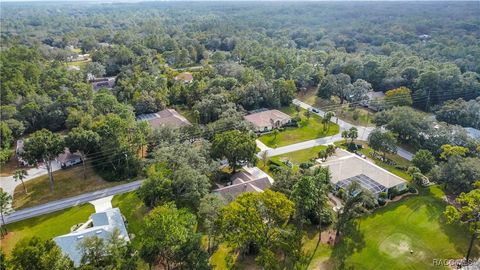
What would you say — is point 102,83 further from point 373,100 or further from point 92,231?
point 373,100

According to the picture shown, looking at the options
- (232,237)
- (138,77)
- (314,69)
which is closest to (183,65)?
(138,77)

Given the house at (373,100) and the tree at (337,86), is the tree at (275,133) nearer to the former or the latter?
the tree at (337,86)

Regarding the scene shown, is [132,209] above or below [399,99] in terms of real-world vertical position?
below

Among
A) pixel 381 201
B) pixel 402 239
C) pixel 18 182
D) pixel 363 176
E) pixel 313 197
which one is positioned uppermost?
pixel 313 197

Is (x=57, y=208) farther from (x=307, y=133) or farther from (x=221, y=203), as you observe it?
(x=307, y=133)

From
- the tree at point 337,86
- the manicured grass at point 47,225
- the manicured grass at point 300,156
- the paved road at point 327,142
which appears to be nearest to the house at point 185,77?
the tree at point 337,86

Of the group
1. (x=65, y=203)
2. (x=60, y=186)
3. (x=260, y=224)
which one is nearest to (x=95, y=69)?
(x=60, y=186)
